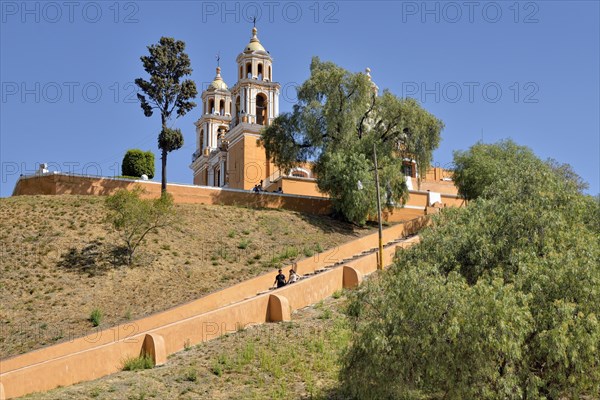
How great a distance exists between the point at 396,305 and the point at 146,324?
9.39 meters

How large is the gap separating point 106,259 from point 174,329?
984cm

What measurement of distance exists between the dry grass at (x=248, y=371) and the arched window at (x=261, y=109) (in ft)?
91.1

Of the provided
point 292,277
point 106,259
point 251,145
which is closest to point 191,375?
point 292,277

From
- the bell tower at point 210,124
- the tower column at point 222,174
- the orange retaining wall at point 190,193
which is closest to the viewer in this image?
the orange retaining wall at point 190,193

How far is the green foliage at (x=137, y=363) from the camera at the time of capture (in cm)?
2145

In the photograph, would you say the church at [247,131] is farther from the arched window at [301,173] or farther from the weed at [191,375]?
the weed at [191,375]

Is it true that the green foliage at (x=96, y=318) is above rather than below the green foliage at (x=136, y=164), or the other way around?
below

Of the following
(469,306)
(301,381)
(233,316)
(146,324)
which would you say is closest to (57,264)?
(146,324)

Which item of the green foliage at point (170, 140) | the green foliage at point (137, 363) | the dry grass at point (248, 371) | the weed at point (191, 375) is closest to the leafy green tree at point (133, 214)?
the green foliage at point (170, 140)

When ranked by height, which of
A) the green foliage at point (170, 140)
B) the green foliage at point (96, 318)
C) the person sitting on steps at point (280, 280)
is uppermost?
the green foliage at point (170, 140)

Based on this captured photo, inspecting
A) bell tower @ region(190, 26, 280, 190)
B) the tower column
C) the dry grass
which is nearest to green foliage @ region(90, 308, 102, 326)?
the dry grass

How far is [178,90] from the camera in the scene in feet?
125

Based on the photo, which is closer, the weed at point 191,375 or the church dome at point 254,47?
the weed at point 191,375

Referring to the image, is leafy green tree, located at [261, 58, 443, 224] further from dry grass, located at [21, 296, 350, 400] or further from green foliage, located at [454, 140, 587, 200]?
dry grass, located at [21, 296, 350, 400]
